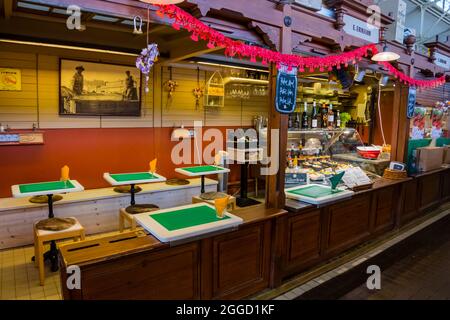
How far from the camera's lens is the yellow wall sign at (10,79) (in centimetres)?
461

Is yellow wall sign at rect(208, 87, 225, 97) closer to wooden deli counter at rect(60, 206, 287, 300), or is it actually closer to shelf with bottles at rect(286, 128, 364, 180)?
shelf with bottles at rect(286, 128, 364, 180)

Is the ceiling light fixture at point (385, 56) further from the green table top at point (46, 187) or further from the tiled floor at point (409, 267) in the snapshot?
the green table top at point (46, 187)

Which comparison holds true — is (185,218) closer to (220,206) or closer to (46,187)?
(220,206)

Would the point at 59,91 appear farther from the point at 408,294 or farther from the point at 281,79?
the point at 408,294

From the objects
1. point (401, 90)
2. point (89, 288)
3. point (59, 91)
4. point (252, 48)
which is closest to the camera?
point (89, 288)

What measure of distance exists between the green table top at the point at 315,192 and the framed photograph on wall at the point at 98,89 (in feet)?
10.9

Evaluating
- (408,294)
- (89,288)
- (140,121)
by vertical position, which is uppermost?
(140,121)

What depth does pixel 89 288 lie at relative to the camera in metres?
2.30

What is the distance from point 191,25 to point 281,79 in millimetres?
1180

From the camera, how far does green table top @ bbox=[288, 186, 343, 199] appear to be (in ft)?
12.4

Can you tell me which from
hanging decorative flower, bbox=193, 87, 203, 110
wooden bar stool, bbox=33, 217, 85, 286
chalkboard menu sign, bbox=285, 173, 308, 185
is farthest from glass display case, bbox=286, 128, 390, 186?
wooden bar stool, bbox=33, 217, 85, 286

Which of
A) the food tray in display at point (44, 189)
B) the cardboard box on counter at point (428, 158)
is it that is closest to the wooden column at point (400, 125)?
the cardboard box on counter at point (428, 158)

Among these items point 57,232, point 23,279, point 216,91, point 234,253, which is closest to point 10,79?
point 57,232

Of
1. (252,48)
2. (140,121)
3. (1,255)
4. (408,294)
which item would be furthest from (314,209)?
(1,255)
